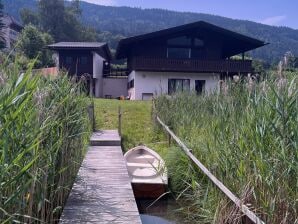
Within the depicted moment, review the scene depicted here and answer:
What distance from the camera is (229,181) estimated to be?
404 centimetres

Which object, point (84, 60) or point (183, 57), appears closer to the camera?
point (183, 57)

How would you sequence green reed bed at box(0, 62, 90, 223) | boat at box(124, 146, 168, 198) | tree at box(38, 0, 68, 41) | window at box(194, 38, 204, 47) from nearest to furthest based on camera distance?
green reed bed at box(0, 62, 90, 223)
boat at box(124, 146, 168, 198)
window at box(194, 38, 204, 47)
tree at box(38, 0, 68, 41)

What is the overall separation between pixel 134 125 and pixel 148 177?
5.65 meters

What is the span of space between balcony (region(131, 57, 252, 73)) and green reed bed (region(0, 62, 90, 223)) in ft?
59.6

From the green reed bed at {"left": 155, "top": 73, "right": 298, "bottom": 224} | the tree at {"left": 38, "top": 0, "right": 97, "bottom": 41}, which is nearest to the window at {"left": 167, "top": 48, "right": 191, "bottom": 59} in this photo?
the green reed bed at {"left": 155, "top": 73, "right": 298, "bottom": 224}

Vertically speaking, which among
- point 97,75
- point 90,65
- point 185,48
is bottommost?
point 97,75

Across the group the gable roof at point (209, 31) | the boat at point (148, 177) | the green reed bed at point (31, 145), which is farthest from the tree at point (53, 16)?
the green reed bed at point (31, 145)

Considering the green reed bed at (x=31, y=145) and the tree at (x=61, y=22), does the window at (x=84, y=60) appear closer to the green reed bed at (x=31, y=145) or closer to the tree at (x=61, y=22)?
the green reed bed at (x=31, y=145)

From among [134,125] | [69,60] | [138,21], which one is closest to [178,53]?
[69,60]

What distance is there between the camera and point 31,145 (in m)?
2.29

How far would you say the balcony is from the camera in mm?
23031

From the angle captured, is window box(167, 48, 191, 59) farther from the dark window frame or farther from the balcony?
the dark window frame

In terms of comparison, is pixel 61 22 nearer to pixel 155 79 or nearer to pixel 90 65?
pixel 90 65

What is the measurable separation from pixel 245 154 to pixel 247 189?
35cm
